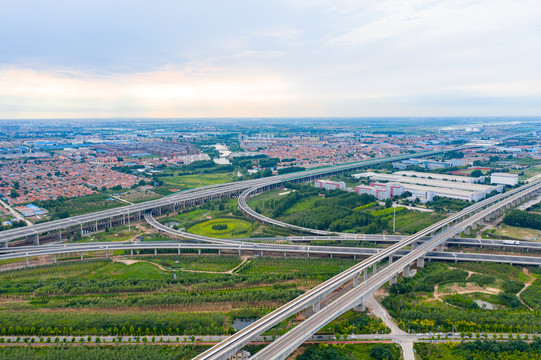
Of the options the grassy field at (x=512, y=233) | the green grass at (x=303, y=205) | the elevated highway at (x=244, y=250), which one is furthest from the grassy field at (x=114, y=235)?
the grassy field at (x=512, y=233)

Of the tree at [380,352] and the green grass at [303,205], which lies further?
the green grass at [303,205]

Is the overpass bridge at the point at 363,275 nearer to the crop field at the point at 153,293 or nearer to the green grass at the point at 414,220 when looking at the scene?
the green grass at the point at 414,220

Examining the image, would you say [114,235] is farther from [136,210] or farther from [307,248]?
[307,248]

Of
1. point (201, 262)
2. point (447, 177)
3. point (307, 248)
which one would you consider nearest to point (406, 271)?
point (307, 248)

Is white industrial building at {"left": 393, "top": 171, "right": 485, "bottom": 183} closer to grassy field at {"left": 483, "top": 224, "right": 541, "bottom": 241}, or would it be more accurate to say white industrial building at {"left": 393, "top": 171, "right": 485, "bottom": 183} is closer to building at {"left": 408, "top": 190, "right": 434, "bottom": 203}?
building at {"left": 408, "top": 190, "right": 434, "bottom": 203}

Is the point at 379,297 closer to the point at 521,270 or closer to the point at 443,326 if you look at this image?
the point at 443,326

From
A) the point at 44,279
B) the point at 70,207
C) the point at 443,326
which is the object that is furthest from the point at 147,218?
the point at 443,326
